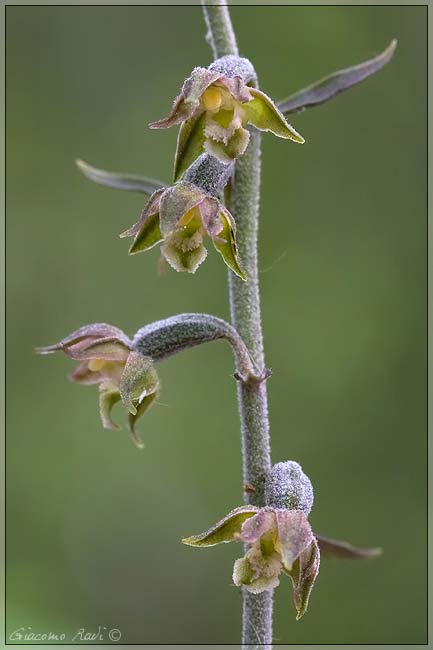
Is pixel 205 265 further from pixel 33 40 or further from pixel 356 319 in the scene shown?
pixel 33 40

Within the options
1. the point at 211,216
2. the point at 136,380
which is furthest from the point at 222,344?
the point at 211,216

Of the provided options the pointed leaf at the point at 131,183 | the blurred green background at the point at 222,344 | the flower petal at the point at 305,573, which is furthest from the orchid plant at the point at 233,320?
the blurred green background at the point at 222,344

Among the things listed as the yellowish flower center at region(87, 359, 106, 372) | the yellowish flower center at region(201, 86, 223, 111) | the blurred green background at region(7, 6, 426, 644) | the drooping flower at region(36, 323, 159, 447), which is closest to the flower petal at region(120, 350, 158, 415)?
the drooping flower at region(36, 323, 159, 447)

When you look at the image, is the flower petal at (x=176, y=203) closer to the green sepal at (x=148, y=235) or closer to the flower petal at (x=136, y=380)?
the green sepal at (x=148, y=235)

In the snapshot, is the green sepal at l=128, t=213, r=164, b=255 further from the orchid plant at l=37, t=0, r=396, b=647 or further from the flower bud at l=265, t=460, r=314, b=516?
the flower bud at l=265, t=460, r=314, b=516

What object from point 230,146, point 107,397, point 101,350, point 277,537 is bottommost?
point 277,537

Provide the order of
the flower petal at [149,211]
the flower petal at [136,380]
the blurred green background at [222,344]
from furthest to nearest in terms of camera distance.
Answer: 1. the blurred green background at [222,344]
2. the flower petal at [136,380]
3. the flower petal at [149,211]

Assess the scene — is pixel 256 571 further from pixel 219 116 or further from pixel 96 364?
pixel 219 116
